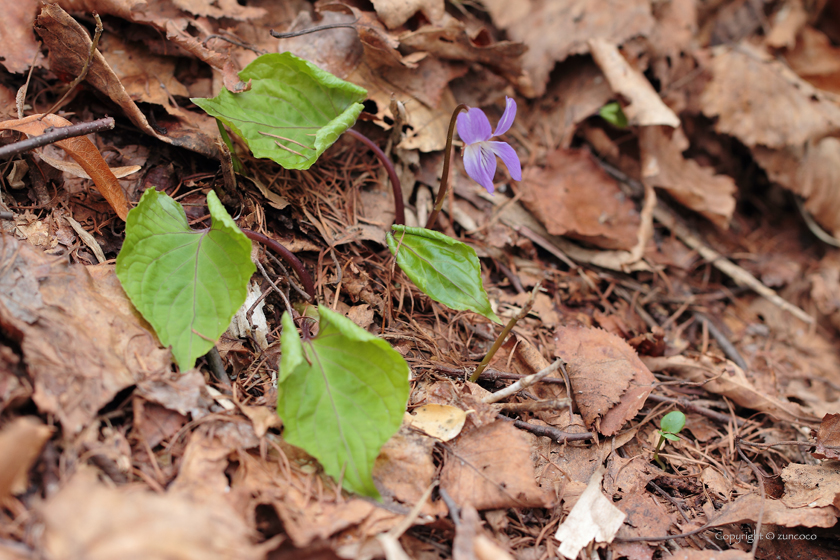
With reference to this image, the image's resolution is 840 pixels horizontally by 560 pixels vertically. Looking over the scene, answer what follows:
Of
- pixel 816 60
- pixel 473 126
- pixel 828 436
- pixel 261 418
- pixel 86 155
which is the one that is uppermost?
pixel 816 60

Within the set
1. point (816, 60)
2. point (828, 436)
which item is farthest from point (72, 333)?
point (816, 60)

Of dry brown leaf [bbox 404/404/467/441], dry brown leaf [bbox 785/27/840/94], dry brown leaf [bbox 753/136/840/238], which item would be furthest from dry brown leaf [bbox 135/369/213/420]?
dry brown leaf [bbox 785/27/840/94]

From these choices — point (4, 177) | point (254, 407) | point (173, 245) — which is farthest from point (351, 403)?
point (4, 177)

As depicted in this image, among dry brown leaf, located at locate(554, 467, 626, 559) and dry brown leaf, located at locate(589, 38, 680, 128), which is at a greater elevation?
dry brown leaf, located at locate(589, 38, 680, 128)

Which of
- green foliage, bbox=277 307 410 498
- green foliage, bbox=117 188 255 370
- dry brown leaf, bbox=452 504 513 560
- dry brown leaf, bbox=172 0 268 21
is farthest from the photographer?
dry brown leaf, bbox=172 0 268 21

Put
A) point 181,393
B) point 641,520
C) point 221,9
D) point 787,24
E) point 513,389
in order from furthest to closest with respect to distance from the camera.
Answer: point 787,24 → point 221,9 → point 513,389 → point 641,520 → point 181,393

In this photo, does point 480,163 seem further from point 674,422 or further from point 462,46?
point 674,422

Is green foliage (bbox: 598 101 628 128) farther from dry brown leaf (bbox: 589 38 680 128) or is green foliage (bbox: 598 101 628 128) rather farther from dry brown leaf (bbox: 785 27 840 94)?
dry brown leaf (bbox: 785 27 840 94)
